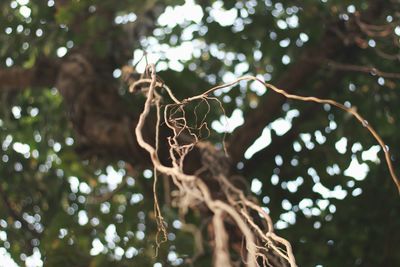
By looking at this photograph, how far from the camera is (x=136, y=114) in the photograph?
194 cm

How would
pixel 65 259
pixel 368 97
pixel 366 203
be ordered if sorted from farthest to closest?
pixel 368 97
pixel 366 203
pixel 65 259

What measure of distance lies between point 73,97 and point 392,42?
0.97 metres

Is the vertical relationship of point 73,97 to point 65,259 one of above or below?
above

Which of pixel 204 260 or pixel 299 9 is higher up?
pixel 299 9

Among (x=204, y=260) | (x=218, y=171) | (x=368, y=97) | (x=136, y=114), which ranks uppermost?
(x=218, y=171)

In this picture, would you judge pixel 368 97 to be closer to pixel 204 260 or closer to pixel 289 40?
pixel 289 40

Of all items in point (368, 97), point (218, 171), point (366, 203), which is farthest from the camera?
point (368, 97)

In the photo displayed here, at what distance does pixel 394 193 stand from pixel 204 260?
61 centimetres

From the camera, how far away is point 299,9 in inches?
86.3

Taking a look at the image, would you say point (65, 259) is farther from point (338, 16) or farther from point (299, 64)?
point (338, 16)

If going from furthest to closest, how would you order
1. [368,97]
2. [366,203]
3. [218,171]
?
[368,97] → [366,203] → [218,171]

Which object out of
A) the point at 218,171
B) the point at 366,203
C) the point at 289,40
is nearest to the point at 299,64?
the point at 289,40

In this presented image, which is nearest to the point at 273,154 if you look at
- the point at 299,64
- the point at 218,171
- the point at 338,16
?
the point at 299,64

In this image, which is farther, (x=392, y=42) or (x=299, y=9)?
(x=299, y=9)
